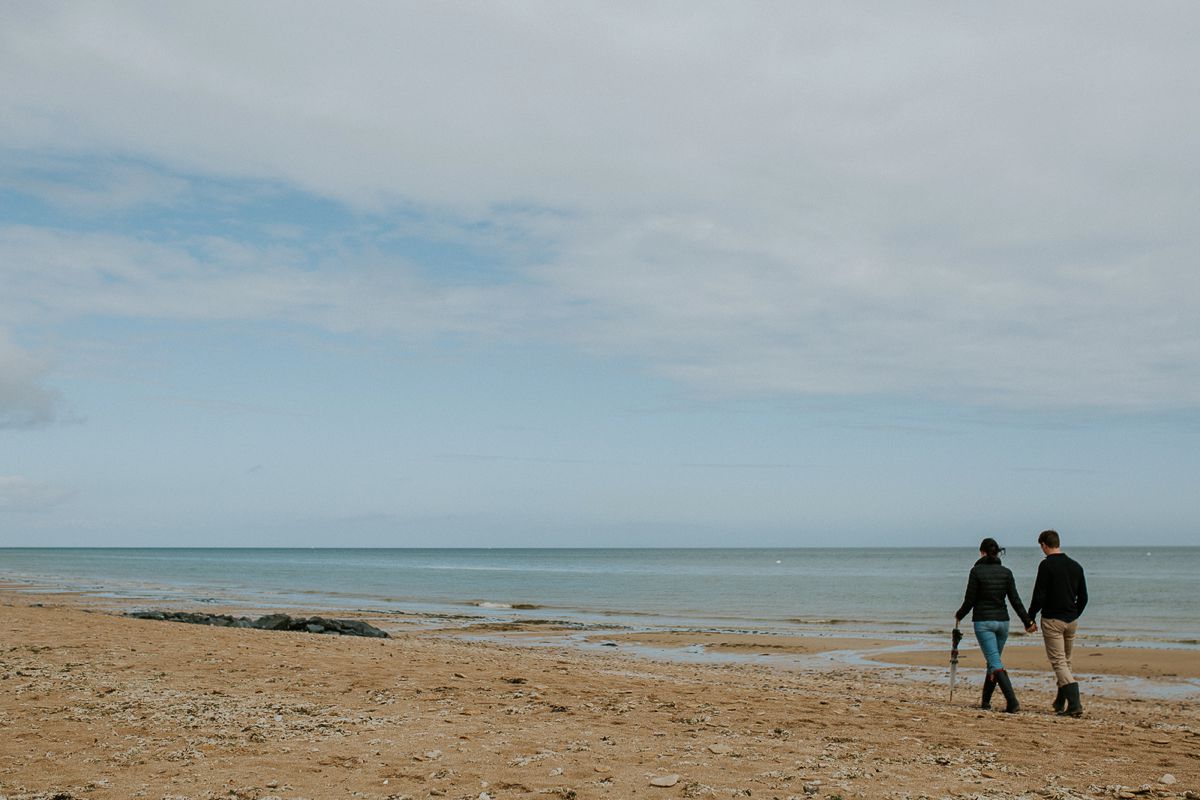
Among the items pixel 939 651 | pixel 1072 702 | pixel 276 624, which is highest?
pixel 1072 702

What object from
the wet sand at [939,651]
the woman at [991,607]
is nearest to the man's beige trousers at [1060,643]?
the woman at [991,607]

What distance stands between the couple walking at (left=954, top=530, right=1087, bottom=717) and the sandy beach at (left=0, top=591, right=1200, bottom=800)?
1.63 ft

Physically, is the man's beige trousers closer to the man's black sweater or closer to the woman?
the man's black sweater

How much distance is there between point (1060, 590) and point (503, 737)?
6.60 metres

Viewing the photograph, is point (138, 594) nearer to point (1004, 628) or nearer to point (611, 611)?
point (611, 611)

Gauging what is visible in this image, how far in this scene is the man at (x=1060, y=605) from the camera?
34.6ft

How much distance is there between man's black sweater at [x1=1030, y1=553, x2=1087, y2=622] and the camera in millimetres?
10531

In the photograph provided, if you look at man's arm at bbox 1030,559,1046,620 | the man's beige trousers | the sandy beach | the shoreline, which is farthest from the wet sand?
man's arm at bbox 1030,559,1046,620

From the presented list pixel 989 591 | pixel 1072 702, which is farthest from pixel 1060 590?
pixel 1072 702

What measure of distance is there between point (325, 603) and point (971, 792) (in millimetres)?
37280

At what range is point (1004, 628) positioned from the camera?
35.3 feet

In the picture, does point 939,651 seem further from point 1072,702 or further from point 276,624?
point 276,624

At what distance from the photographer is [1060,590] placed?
10.5 meters

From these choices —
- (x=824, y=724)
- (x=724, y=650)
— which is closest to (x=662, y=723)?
(x=824, y=724)
